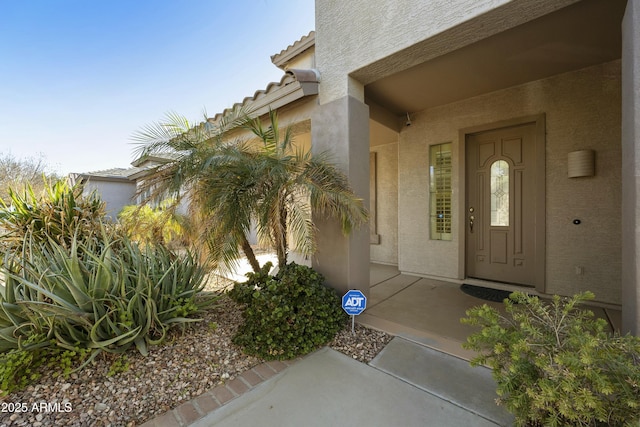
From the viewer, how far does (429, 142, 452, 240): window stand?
550cm

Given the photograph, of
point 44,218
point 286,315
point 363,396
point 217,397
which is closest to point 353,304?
point 286,315

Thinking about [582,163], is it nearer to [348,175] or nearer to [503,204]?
[503,204]

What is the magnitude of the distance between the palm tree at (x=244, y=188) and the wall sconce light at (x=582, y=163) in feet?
11.5

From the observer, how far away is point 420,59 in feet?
11.4

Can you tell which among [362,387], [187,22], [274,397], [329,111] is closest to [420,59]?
[329,111]

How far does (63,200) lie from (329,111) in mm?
4658

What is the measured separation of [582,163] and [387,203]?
147 inches

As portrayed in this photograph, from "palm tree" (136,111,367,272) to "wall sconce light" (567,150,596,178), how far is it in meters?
3.51

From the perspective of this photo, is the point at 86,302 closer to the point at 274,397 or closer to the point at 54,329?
the point at 54,329

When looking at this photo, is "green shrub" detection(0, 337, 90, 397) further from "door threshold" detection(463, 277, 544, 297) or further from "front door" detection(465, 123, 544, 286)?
"front door" detection(465, 123, 544, 286)

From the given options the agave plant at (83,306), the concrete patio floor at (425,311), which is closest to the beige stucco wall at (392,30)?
the concrete patio floor at (425,311)

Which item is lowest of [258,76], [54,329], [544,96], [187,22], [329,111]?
[54,329]

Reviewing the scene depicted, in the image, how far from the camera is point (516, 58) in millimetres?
3713

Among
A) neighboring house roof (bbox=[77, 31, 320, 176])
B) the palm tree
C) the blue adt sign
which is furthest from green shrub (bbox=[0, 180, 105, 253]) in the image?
the blue adt sign
